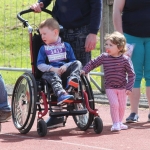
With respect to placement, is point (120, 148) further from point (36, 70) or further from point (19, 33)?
point (19, 33)

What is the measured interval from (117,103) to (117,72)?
1.23ft

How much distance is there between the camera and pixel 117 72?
925 centimetres

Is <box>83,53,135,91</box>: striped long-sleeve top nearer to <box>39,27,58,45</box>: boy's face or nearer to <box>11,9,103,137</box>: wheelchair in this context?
<box>11,9,103,137</box>: wheelchair

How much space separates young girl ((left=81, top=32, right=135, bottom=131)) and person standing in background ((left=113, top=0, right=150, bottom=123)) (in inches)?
19.9

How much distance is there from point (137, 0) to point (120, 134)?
182cm

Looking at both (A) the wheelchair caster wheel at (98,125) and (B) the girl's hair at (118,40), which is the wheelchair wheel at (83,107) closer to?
(A) the wheelchair caster wheel at (98,125)

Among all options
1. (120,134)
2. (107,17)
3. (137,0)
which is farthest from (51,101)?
(107,17)

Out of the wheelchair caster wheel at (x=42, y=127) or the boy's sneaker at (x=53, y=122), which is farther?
the boy's sneaker at (x=53, y=122)

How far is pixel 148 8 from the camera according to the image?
973 cm

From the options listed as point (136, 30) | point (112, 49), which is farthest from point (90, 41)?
point (136, 30)

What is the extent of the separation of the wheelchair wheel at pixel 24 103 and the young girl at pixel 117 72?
736mm

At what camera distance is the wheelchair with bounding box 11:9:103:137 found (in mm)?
8797

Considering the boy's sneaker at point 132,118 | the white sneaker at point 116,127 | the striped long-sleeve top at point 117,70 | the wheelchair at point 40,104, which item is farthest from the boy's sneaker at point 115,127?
the boy's sneaker at point 132,118

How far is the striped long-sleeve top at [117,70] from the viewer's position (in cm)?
923
